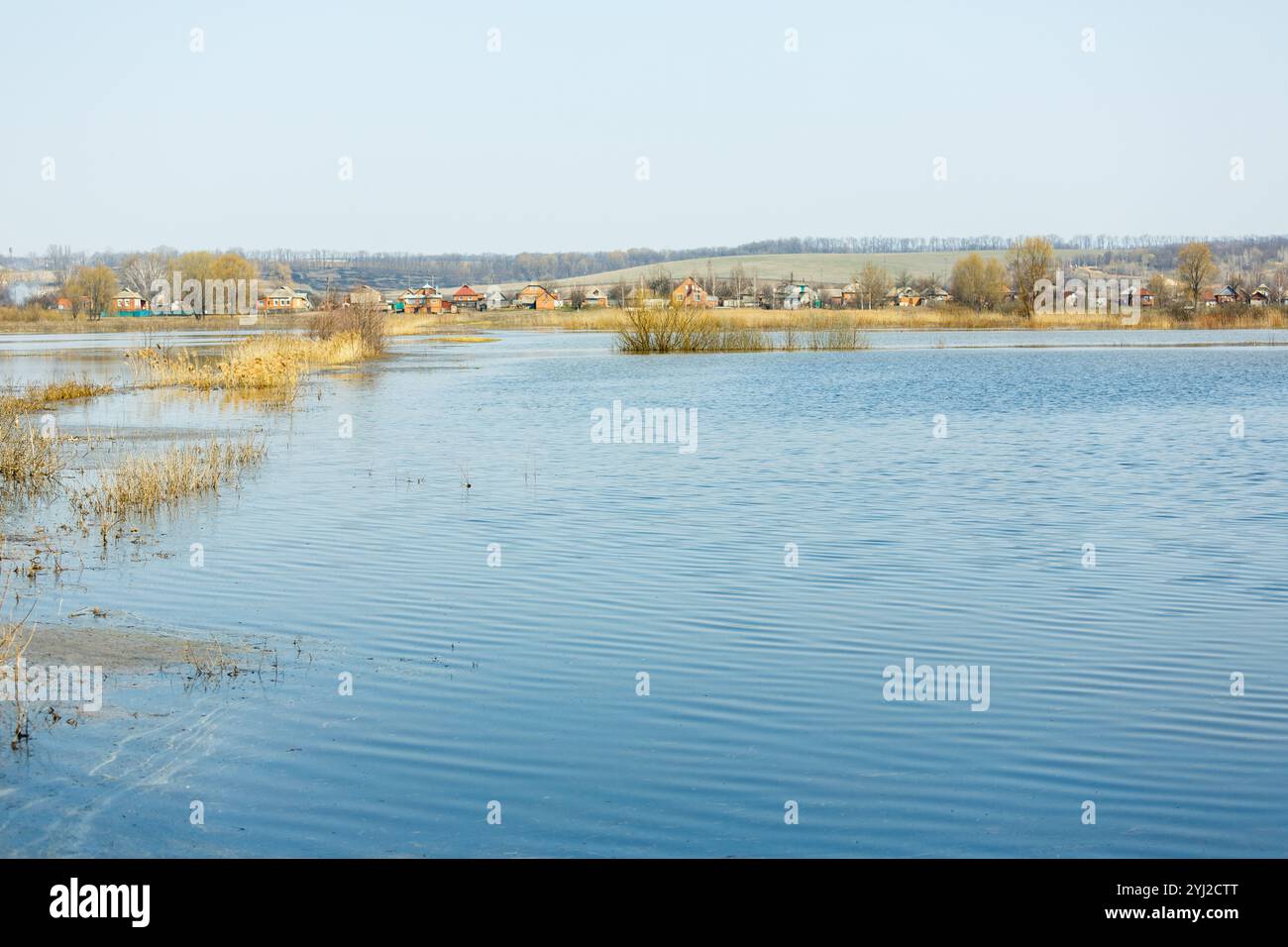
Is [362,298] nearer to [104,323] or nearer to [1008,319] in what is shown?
[1008,319]

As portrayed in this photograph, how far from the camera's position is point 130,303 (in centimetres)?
13650

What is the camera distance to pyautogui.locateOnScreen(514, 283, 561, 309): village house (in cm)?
16312

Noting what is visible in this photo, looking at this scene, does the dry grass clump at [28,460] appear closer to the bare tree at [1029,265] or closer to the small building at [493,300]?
the bare tree at [1029,265]

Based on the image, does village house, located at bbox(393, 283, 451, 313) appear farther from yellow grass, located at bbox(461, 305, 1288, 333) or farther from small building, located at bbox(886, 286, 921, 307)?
yellow grass, located at bbox(461, 305, 1288, 333)

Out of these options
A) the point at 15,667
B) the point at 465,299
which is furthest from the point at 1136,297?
the point at 15,667

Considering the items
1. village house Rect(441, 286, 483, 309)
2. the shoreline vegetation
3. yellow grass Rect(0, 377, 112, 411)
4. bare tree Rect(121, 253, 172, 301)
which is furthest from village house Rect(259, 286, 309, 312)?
yellow grass Rect(0, 377, 112, 411)

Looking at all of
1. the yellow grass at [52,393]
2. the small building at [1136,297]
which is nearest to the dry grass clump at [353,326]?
the yellow grass at [52,393]

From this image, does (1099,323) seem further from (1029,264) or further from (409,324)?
(409,324)

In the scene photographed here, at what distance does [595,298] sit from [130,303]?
179ft

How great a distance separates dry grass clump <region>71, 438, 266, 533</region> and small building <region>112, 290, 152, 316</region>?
117m

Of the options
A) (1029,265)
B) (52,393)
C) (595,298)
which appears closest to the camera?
(52,393)

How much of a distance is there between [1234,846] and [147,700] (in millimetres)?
6002

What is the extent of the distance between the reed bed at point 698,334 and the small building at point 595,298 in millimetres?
83539

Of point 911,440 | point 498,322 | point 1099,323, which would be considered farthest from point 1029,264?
point 911,440
